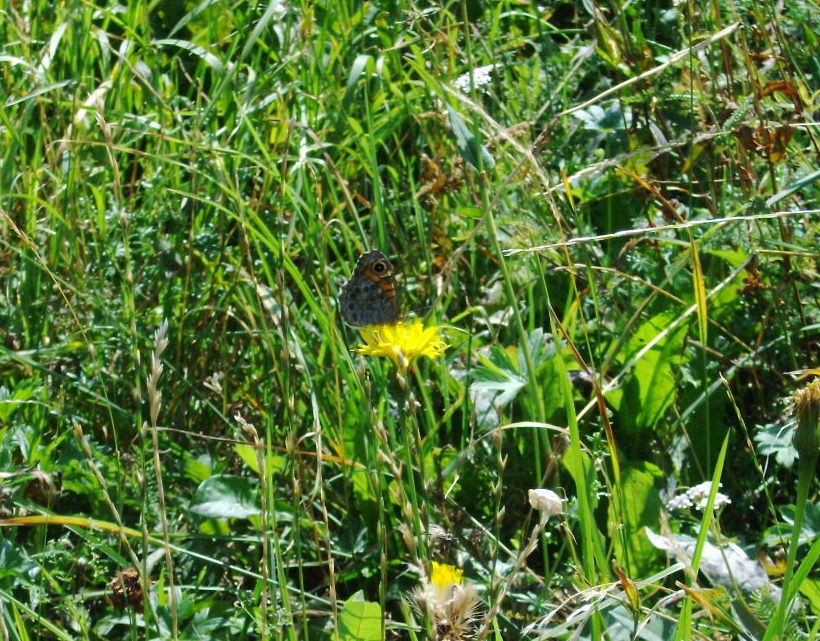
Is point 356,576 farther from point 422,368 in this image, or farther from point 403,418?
point 403,418

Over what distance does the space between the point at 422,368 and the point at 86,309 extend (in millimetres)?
893

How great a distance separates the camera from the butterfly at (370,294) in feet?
6.88

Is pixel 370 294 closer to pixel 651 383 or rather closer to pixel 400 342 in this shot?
pixel 400 342

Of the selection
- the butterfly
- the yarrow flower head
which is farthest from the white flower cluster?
the yarrow flower head

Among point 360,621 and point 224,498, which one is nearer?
point 360,621

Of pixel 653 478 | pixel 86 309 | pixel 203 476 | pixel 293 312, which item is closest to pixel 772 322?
pixel 653 478

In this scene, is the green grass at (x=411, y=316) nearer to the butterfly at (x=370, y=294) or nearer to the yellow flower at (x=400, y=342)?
the butterfly at (x=370, y=294)

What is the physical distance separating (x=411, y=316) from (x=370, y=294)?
35 centimetres

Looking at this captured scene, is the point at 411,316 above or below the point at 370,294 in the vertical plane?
below

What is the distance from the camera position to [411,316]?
2504 mm

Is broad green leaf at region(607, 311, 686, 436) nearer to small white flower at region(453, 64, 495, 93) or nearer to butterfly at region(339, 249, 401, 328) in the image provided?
butterfly at region(339, 249, 401, 328)

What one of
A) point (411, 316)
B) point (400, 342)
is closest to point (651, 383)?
point (411, 316)

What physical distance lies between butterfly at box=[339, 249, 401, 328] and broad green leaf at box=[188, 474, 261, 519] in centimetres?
44

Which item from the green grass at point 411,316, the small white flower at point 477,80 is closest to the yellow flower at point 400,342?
the green grass at point 411,316
